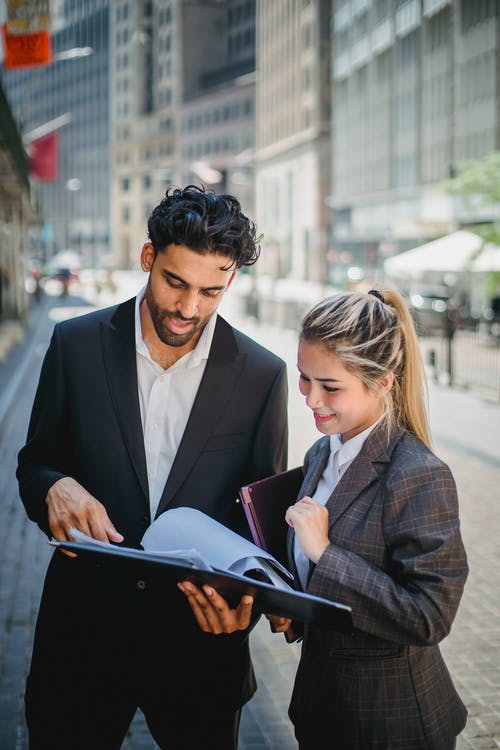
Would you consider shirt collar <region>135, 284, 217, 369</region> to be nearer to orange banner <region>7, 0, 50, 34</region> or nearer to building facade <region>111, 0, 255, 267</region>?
orange banner <region>7, 0, 50, 34</region>

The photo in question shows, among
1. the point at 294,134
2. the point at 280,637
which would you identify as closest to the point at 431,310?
the point at 280,637

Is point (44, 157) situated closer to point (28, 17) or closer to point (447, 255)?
point (447, 255)

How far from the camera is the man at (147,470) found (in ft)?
8.48

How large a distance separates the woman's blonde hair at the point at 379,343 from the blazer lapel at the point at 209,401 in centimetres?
38

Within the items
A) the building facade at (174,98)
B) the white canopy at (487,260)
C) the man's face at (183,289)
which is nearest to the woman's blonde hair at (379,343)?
the man's face at (183,289)

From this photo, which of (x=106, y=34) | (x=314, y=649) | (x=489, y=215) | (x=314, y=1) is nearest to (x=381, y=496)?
(x=314, y=649)

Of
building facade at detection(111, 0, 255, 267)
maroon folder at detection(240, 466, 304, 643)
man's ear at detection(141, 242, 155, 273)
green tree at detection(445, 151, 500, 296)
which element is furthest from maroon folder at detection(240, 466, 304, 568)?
building facade at detection(111, 0, 255, 267)

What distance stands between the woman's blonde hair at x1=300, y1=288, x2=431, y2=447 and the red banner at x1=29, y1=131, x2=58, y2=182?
1191 inches

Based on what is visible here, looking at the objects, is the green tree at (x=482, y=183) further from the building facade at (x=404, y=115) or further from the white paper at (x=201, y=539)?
the white paper at (x=201, y=539)

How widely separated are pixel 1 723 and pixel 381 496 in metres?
2.74

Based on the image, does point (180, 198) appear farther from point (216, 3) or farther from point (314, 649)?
point (216, 3)

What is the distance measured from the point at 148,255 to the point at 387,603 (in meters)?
1.14

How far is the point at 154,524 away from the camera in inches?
93.8

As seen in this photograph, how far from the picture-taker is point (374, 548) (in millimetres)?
2217
